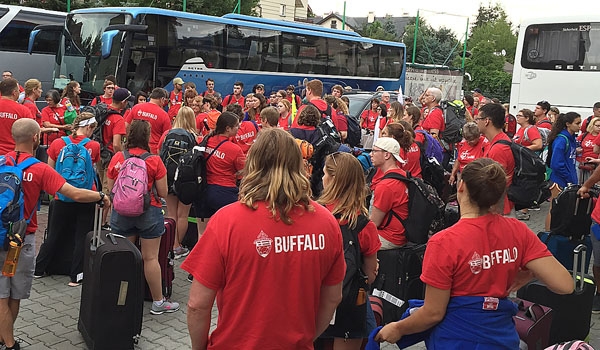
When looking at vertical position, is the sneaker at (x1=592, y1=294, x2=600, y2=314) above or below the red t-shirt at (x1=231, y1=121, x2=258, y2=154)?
below

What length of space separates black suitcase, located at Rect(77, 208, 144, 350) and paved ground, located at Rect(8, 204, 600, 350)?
1.00 ft

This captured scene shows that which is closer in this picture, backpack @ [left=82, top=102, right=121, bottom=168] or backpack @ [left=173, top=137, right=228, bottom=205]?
backpack @ [left=173, top=137, right=228, bottom=205]

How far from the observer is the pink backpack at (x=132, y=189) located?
5.66 meters

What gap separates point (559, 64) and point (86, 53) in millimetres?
12784

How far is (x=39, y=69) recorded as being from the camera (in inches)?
842

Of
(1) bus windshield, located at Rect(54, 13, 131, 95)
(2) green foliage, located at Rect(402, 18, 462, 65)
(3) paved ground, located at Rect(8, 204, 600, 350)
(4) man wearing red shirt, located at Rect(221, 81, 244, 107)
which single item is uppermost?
(2) green foliage, located at Rect(402, 18, 462, 65)

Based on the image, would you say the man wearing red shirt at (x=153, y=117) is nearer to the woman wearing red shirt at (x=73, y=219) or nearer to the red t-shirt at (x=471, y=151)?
the woman wearing red shirt at (x=73, y=219)

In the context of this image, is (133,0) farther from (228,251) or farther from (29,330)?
(228,251)

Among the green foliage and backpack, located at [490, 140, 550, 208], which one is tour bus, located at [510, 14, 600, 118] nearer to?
backpack, located at [490, 140, 550, 208]

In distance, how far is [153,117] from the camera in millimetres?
9008

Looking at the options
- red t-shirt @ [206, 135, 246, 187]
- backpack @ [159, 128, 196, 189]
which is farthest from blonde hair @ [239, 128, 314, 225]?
backpack @ [159, 128, 196, 189]

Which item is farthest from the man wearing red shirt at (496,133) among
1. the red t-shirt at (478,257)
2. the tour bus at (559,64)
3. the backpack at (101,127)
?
the tour bus at (559,64)

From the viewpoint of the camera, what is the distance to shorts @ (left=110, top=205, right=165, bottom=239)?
19.3 ft

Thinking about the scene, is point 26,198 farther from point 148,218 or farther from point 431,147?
point 431,147
